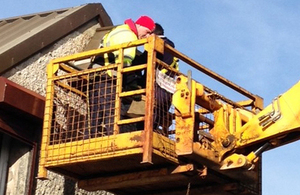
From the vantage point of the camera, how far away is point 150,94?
9.48 meters

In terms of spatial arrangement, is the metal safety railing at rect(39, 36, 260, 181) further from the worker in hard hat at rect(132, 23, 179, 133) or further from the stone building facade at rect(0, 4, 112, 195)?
the stone building facade at rect(0, 4, 112, 195)

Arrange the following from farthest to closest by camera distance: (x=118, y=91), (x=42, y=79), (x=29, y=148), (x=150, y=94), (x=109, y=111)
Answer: (x=42, y=79) → (x=29, y=148) → (x=109, y=111) → (x=118, y=91) → (x=150, y=94)

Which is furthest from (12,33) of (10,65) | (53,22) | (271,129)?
(271,129)

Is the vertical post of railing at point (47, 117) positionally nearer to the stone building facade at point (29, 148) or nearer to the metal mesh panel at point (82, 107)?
the metal mesh panel at point (82, 107)

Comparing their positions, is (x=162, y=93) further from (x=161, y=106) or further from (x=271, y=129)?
(x=271, y=129)

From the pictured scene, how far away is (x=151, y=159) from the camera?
9.32 m

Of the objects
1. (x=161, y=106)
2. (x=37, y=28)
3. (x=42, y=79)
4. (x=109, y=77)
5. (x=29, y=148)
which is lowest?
(x=29, y=148)

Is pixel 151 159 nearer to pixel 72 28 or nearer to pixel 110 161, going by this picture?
pixel 110 161

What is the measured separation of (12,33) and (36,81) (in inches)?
59.9

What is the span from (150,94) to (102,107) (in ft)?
3.24

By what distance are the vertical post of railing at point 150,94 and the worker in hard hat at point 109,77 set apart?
0.55 metres

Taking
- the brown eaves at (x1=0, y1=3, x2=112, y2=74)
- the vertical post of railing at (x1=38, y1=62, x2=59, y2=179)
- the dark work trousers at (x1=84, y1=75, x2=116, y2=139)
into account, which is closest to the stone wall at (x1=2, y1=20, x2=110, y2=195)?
the brown eaves at (x1=0, y1=3, x2=112, y2=74)

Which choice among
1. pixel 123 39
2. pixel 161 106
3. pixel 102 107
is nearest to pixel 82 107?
pixel 102 107

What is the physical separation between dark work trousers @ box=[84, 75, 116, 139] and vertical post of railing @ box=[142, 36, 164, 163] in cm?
55
